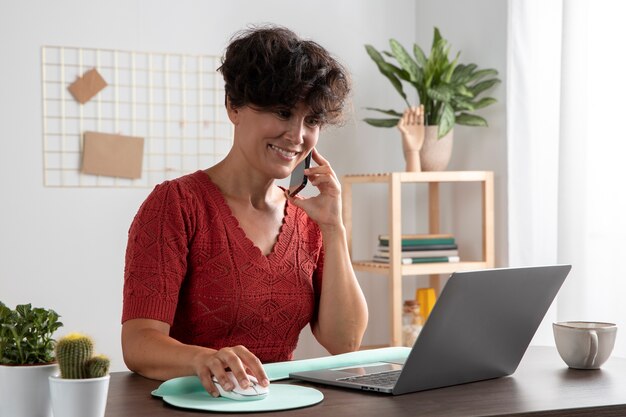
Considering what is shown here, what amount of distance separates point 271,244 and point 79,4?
1.90 meters

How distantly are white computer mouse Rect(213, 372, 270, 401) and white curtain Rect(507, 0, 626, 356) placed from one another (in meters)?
1.85

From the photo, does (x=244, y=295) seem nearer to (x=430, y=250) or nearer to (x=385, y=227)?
(x=430, y=250)

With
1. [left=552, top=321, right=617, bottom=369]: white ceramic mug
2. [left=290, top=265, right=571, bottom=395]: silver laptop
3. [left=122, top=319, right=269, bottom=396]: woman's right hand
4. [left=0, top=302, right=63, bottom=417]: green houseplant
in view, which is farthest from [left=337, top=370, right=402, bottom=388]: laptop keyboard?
[left=0, top=302, right=63, bottom=417]: green houseplant

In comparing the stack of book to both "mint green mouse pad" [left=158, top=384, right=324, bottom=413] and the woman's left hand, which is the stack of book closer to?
the woman's left hand

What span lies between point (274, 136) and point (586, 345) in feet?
2.17

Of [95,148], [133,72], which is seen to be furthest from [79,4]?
[95,148]

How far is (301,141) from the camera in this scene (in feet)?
5.55

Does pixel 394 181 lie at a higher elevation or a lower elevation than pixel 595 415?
higher

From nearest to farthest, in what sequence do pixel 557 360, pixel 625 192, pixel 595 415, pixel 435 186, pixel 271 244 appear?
pixel 595 415, pixel 557 360, pixel 271 244, pixel 625 192, pixel 435 186

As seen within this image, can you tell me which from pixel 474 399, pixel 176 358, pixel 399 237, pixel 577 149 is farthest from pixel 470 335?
pixel 399 237

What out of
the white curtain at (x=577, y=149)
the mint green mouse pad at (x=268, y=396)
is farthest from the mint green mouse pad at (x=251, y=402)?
the white curtain at (x=577, y=149)

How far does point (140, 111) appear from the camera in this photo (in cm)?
341

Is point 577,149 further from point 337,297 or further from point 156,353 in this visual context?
point 156,353

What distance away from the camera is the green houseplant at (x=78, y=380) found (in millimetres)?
1051
